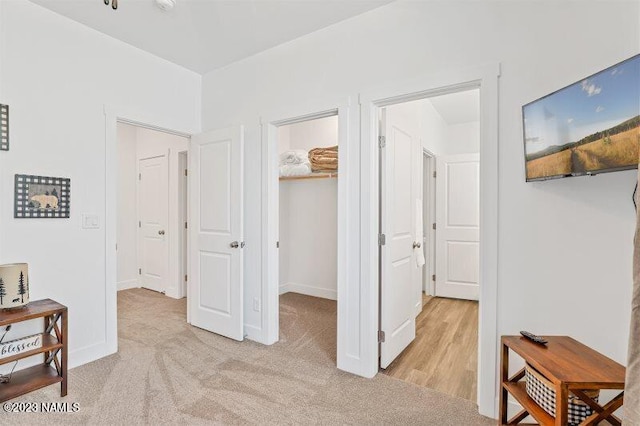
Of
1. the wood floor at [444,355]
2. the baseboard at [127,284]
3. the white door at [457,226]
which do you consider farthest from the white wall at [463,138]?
the baseboard at [127,284]

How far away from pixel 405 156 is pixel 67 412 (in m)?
2.99

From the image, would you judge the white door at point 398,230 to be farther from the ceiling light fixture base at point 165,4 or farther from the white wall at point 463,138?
the white wall at point 463,138

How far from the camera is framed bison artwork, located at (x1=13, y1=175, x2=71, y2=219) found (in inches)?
85.6

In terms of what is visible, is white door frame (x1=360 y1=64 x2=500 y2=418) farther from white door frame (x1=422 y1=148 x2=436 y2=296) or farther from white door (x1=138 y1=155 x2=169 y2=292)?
white door (x1=138 y1=155 x2=169 y2=292)

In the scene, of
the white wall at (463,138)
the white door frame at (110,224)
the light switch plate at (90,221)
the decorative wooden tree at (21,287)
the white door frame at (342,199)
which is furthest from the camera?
the white wall at (463,138)

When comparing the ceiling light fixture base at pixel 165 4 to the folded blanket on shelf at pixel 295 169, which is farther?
the folded blanket on shelf at pixel 295 169

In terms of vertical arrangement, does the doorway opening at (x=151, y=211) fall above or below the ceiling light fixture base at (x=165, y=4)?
below

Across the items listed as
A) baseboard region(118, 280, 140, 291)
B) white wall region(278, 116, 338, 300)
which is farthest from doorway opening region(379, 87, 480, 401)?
baseboard region(118, 280, 140, 291)

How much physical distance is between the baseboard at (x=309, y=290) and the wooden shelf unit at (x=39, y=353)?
2.79 meters

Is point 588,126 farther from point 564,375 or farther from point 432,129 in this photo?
point 432,129

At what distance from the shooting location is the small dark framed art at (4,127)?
2090mm

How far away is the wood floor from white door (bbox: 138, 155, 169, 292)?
3.55 meters

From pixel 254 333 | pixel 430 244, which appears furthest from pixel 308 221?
pixel 254 333

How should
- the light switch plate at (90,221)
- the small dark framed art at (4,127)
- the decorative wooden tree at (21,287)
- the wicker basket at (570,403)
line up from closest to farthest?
1. the wicker basket at (570,403)
2. the decorative wooden tree at (21,287)
3. the small dark framed art at (4,127)
4. the light switch plate at (90,221)
